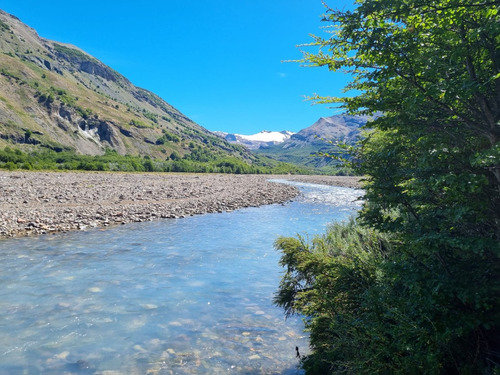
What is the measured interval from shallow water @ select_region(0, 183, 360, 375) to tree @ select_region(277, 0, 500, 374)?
3.24 meters

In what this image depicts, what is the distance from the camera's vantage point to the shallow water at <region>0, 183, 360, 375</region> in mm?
7023

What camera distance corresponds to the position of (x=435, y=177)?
4.63 metres

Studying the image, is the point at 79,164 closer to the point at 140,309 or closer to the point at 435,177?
the point at 140,309

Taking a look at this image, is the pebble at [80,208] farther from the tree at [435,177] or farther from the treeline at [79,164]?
the treeline at [79,164]

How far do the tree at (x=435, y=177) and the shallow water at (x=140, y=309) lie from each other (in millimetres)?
3238

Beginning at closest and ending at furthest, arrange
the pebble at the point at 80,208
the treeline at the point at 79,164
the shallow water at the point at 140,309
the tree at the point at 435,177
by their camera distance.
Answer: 1. the tree at the point at 435,177
2. the shallow water at the point at 140,309
3. the pebble at the point at 80,208
4. the treeline at the point at 79,164

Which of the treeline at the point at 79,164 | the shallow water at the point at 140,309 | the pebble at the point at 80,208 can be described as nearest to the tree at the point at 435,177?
the shallow water at the point at 140,309

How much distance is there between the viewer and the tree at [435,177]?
4.14 meters

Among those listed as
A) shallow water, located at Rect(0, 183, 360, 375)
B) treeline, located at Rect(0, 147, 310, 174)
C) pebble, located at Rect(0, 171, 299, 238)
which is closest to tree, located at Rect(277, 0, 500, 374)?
shallow water, located at Rect(0, 183, 360, 375)

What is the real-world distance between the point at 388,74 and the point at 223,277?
10.2 m

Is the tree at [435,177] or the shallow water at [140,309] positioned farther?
the shallow water at [140,309]

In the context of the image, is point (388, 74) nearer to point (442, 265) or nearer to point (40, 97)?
point (442, 265)

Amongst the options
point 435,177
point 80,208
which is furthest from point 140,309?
point 80,208

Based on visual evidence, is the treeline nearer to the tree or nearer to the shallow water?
the shallow water
